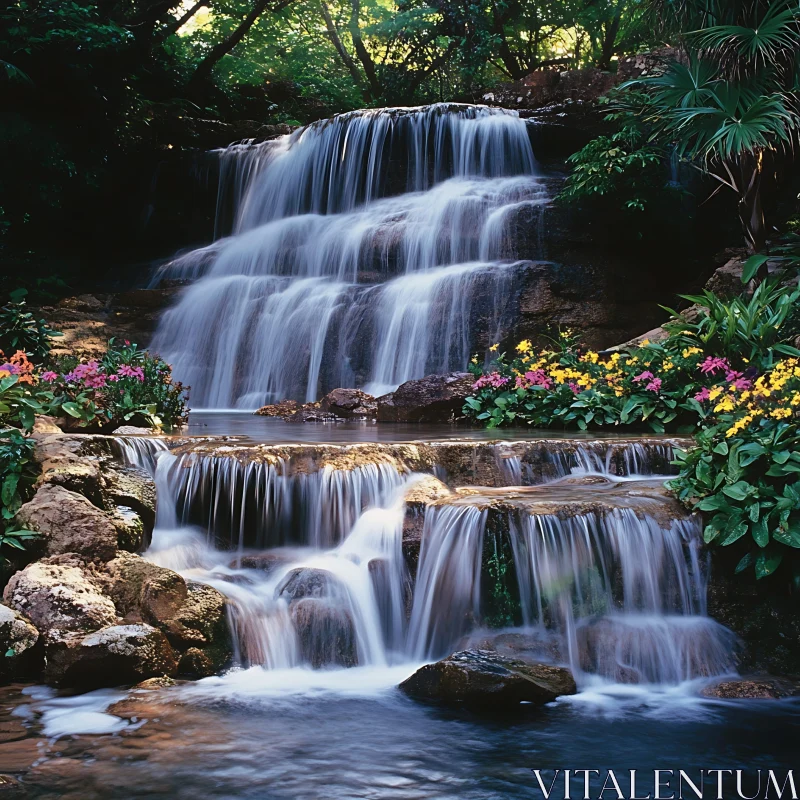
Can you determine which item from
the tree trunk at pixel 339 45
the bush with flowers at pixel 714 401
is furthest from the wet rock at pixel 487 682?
the tree trunk at pixel 339 45

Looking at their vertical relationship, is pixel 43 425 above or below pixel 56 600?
above

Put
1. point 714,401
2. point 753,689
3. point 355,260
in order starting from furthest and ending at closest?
1. point 355,260
2. point 714,401
3. point 753,689

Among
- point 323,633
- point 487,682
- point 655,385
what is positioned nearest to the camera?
point 487,682

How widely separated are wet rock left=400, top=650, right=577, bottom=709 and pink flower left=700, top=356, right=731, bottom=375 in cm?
429

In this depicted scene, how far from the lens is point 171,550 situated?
6.00 meters

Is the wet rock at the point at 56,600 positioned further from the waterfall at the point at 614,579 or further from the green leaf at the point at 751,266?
the green leaf at the point at 751,266

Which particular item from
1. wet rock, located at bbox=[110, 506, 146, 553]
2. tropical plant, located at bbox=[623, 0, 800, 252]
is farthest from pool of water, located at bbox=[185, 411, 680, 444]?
tropical plant, located at bbox=[623, 0, 800, 252]

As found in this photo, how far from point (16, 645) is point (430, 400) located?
22.4ft

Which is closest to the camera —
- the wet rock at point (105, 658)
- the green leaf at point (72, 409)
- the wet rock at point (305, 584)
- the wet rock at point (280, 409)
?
the wet rock at point (105, 658)

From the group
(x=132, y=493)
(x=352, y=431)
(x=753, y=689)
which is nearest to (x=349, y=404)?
(x=352, y=431)

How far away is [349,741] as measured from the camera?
4.05 metres

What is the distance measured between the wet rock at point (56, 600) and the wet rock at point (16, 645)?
8 cm

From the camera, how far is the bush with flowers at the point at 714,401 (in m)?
5.31

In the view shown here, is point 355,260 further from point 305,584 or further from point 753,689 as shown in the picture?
point 753,689
